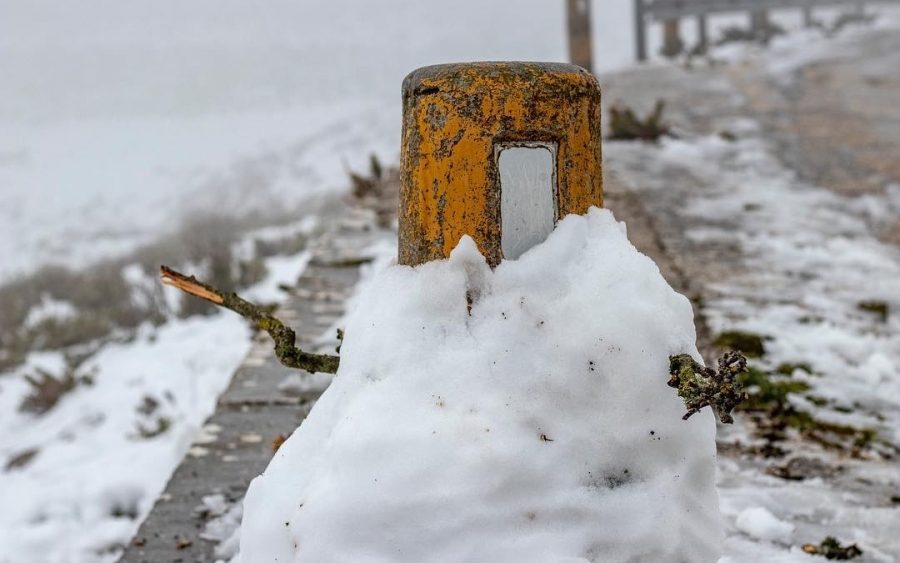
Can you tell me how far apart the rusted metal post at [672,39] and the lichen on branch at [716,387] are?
11.1 metres

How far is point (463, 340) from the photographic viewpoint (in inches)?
41.8

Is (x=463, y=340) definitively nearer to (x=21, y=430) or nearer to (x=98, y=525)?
(x=98, y=525)

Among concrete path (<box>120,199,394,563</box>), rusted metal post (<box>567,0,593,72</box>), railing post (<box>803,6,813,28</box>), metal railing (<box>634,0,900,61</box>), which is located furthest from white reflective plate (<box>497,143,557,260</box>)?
railing post (<box>803,6,813,28</box>)

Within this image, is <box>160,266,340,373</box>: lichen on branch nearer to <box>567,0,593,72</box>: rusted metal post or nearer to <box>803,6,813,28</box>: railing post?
<box>567,0,593,72</box>: rusted metal post

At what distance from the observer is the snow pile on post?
948 mm

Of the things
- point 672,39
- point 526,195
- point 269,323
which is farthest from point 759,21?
point 269,323

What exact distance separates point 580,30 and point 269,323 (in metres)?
7.82

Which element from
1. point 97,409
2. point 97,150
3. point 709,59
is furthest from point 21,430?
point 97,150

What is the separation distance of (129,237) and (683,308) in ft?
66.8

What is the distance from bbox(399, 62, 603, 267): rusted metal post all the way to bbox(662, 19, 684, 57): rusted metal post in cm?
1082

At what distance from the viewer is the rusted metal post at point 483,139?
1.09m

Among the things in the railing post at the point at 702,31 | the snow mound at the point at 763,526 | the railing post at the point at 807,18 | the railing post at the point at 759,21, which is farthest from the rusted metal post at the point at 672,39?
the snow mound at the point at 763,526

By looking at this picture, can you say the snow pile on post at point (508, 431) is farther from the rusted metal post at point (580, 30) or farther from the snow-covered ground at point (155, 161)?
the rusted metal post at point (580, 30)

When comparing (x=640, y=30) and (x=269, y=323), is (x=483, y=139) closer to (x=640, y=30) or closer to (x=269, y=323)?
(x=269, y=323)
